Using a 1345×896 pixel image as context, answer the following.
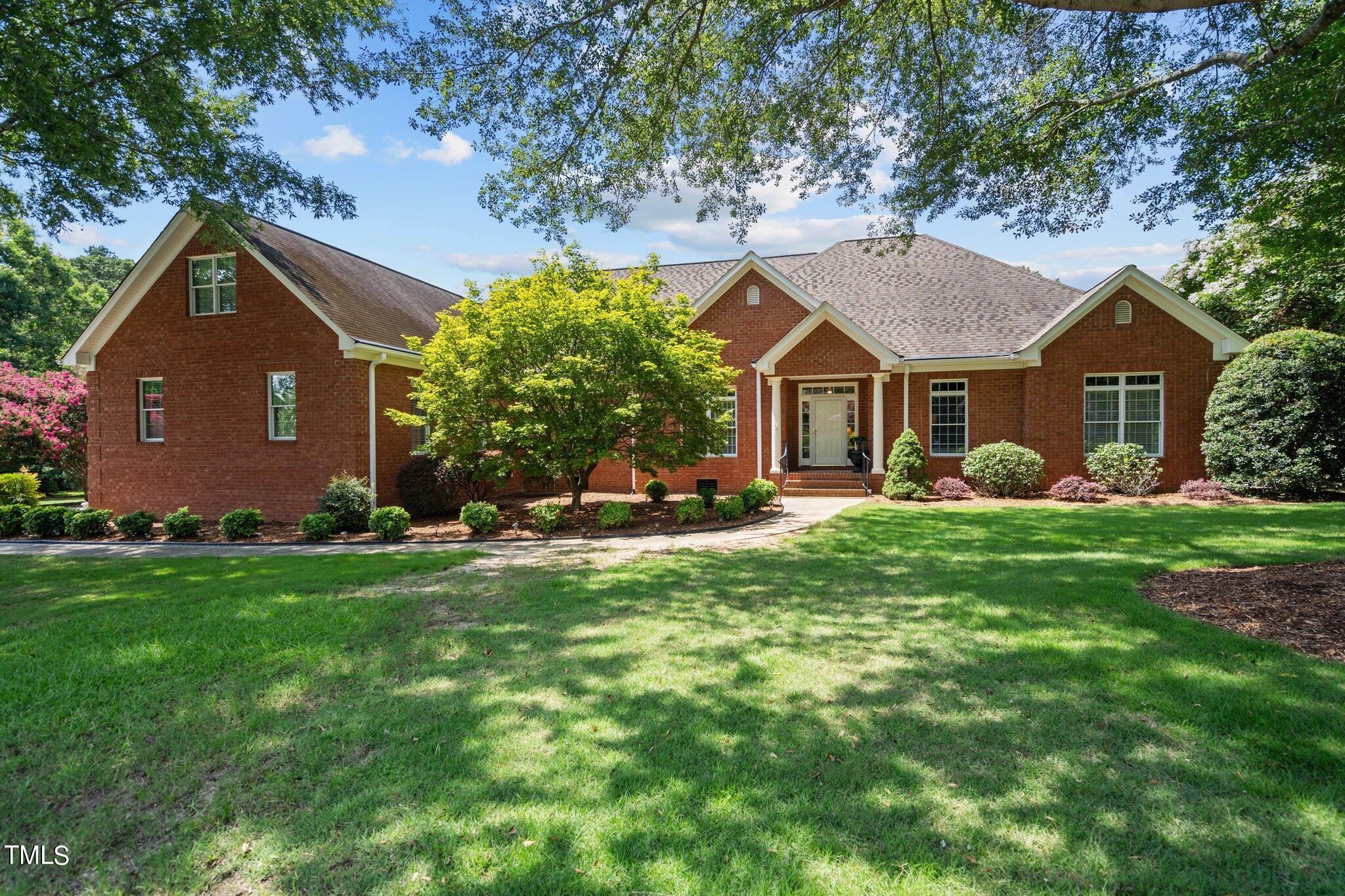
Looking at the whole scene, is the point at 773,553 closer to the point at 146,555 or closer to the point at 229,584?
the point at 229,584

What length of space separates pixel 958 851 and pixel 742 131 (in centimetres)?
1009

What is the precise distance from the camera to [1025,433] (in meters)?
16.5

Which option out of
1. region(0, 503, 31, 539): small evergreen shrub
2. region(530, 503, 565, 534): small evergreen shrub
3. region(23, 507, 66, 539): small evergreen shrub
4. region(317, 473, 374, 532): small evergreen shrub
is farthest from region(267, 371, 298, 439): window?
region(530, 503, 565, 534): small evergreen shrub

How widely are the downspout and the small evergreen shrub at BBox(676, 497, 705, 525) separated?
23.2 feet

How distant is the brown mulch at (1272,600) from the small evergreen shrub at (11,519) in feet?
65.3

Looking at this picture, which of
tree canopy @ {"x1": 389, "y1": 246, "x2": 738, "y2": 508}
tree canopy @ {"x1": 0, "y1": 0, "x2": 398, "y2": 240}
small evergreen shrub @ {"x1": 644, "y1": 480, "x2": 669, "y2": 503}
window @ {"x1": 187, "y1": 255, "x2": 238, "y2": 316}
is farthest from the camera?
small evergreen shrub @ {"x1": 644, "y1": 480, "x2": 669, "y2": 503}

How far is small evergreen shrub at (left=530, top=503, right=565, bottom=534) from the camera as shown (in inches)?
464

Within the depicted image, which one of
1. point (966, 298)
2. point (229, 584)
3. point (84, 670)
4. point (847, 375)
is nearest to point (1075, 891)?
point (84, 670)

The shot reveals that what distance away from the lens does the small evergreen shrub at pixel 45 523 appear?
12.9m

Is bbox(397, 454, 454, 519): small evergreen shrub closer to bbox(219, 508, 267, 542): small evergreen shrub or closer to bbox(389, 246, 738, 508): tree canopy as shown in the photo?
bbox(389, 246, 738, 508): tree canopy

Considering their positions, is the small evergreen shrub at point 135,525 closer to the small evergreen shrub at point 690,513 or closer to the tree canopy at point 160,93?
the tree canopy at point 160,93

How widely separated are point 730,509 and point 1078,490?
8883 millimetres

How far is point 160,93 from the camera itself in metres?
9.18

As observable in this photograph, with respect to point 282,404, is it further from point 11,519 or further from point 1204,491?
point 1204,491
